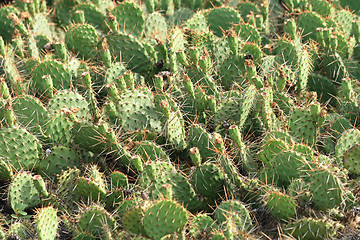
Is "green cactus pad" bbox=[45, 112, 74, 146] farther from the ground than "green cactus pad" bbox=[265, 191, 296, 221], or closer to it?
farther from the ground

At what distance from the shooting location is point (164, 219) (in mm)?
2871

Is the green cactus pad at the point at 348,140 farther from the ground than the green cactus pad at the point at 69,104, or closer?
closer

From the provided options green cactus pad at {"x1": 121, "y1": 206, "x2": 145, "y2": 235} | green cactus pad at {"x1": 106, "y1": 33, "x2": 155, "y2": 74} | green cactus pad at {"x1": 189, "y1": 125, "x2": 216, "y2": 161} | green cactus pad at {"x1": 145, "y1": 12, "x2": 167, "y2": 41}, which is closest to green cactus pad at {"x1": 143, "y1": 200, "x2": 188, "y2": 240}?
green cactus pad at {"x1": 121, "y1": 206, "x2": 145, "y2": 235}

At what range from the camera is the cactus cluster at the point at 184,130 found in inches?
122

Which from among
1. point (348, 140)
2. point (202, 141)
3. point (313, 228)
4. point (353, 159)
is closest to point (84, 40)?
point (202, 141)

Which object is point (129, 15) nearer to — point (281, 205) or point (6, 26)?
point (6, 26)

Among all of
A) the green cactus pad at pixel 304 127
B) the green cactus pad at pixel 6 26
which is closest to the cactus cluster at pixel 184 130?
the green cactus pad at pixel 304 127

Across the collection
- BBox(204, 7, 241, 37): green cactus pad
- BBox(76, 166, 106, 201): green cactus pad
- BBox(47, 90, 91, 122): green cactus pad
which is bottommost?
BBox(76, 166, 106, 201): green cactus pad

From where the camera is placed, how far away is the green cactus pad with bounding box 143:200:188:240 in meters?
2.84

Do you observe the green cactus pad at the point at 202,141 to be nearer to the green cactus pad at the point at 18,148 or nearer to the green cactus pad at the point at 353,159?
the green cactus pad at the point at 353,159

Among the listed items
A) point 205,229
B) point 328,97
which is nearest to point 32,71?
point 205,229

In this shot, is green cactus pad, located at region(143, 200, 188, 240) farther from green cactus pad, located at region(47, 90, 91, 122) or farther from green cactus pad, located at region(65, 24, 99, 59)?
green cactus pad, located at region(65, 24, 99, 59)

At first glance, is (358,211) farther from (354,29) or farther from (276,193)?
(354,29)

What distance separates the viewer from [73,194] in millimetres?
3510
